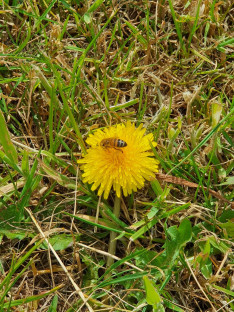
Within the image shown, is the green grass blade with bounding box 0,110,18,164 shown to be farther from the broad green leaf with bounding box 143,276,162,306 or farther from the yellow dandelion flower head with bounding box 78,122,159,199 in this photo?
the broad green leaf with bounding box 143,276,162,306

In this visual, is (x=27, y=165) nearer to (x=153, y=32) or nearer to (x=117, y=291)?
(x=117, y=291)

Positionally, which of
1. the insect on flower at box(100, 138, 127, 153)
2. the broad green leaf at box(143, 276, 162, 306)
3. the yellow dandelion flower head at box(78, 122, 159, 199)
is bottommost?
the broad green leaf at box(143, 276, 162, 306)

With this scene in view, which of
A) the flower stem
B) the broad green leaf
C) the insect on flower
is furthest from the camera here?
the flower stem

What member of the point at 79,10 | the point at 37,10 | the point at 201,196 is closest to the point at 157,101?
the point at 201,196

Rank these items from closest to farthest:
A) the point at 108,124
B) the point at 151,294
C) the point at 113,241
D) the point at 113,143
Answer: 1. the point at 151,294
2. the point at 113,143
3. the point at 113,241
4. the point at 108,124

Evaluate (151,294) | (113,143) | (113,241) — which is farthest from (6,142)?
(151,294)

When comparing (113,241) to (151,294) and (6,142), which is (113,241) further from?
(6,142)

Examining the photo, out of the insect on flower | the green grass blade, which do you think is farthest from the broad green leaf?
the green grass blade
